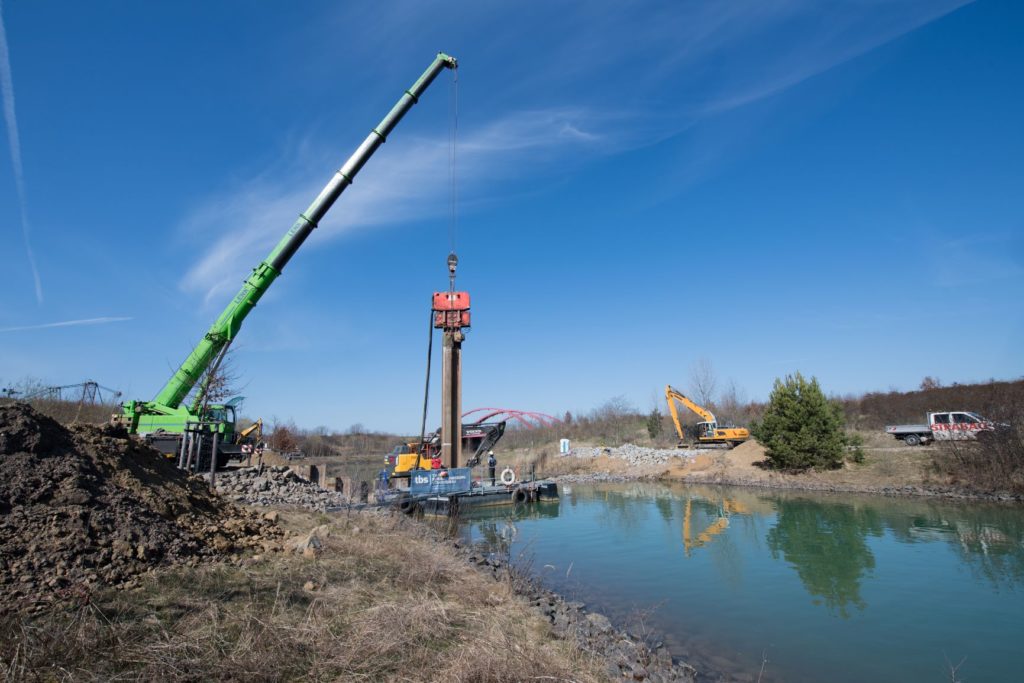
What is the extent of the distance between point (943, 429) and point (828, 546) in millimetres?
18313

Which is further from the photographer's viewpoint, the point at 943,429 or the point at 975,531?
the point at 943,429

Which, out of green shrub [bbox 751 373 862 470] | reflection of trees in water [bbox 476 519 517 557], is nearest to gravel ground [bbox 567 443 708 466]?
green shrub [bbox 751 373 862 470]

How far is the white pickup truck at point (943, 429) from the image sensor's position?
2594 cm

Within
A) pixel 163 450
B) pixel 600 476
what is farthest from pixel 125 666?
pixel 600 476

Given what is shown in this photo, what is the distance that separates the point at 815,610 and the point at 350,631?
31.4 ft

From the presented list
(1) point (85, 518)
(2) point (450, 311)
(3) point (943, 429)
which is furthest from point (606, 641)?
(3) point (943, 429)

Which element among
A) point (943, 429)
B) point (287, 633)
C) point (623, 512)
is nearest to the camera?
point (287, 633)

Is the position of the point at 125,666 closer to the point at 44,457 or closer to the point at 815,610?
the point at 44,457

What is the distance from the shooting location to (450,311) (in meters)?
22.1

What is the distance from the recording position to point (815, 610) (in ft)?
35.1

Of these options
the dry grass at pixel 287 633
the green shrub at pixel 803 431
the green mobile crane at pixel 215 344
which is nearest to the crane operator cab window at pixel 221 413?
the green mobile crane at pixel 215 344

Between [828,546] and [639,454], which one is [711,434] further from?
[828,546]

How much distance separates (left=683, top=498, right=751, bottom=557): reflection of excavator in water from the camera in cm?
1709

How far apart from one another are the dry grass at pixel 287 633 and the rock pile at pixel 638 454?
114 ft
